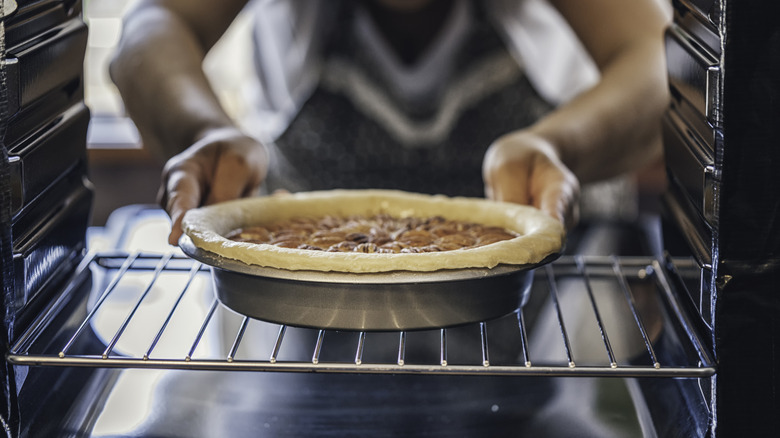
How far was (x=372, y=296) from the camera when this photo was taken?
2.66ft

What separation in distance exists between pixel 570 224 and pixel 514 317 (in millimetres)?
172

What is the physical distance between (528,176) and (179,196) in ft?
1.86

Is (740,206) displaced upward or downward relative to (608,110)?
upward

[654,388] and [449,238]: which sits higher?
[449,238]

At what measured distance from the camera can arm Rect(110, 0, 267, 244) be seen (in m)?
1.19

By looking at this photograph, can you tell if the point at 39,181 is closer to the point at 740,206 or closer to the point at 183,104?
the point at 183,104

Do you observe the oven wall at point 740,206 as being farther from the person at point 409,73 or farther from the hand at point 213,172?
the person at point 409,73

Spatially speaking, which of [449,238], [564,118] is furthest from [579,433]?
[564,118]

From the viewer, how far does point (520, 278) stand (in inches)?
35.4

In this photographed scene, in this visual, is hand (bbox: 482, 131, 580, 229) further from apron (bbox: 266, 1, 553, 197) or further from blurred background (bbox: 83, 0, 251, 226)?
blurred background (bbox: 83, 0, 251, 226)

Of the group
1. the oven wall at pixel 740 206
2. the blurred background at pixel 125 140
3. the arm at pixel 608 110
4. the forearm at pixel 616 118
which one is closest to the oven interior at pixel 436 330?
the oven wall at pixel 740 206

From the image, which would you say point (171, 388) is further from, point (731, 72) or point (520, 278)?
point (731, 72)

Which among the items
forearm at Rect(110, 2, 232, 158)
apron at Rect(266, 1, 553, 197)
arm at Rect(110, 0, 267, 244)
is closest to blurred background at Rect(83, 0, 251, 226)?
apron at Rect(266, 1, 553, 197)

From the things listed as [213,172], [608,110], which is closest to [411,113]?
[608,110]
